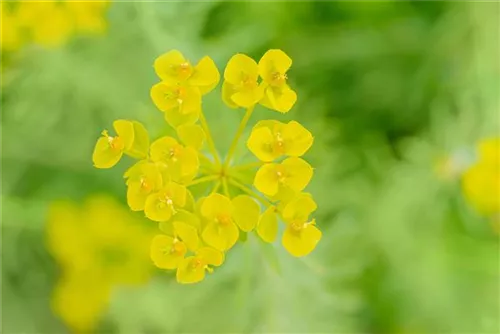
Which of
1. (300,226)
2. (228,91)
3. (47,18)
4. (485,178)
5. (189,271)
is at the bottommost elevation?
(189,271)

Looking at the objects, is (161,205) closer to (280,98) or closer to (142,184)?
(142,184)

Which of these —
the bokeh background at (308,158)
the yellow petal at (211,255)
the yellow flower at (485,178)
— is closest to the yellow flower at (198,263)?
the yellow petal at (211,255)

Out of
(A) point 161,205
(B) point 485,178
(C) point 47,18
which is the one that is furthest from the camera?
(B) point 485,178

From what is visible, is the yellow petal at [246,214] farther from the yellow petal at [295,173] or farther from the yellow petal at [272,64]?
the yellow petal at [272,64]

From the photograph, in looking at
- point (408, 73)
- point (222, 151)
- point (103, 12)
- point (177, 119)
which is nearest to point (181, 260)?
point (177, 119)

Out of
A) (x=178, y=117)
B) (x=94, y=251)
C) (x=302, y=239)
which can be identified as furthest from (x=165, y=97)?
(x=94, y=251)

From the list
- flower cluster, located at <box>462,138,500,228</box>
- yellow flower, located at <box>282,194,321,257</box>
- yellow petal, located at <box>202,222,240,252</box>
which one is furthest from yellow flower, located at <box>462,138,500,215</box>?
yellow petal, located at <box>202,222,240,252</box>

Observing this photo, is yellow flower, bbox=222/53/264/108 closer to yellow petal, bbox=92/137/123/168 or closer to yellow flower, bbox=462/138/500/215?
yellow petal, bbox=92/137/123/168
